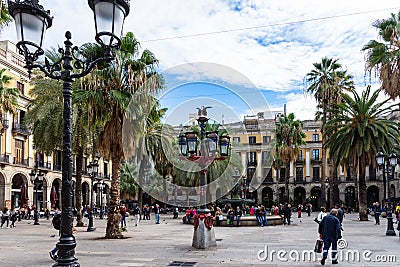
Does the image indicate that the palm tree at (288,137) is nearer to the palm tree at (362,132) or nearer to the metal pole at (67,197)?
the palm tree at (362,132)

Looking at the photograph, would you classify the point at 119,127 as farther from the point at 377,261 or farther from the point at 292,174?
the point at 292,174

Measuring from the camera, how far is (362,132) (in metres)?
28.5

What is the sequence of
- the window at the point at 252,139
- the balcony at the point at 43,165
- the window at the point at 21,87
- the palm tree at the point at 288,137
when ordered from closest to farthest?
the window at the point at 21,87 < the palm tree at the point at 288,137 < the balcony at the point at 43,165 < the window at the point at 252,139

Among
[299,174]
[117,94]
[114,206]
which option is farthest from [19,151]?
[299,174]

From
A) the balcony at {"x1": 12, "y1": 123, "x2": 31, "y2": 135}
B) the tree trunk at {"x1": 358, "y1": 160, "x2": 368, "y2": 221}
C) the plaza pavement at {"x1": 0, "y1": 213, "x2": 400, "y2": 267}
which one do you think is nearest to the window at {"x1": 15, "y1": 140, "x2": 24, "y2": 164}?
→ the balcony at {"x1": 12, "y1": 123, "x2": 31, "y2": 135}

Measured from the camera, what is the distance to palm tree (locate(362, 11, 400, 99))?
24266 millimetres

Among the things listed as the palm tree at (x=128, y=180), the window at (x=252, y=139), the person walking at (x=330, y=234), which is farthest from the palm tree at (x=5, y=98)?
the window at (x=252, y=139)

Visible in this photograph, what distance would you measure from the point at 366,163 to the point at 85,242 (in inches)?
813

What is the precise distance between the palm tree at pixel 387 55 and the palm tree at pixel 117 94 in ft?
45.2

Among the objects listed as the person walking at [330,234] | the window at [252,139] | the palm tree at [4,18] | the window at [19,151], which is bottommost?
the person walking at [330,234]

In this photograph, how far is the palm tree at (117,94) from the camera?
1702 centimetres

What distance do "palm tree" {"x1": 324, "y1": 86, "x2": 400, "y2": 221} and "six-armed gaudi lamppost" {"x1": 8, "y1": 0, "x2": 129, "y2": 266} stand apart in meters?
24.6

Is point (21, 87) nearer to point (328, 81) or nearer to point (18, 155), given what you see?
point (18, 155)

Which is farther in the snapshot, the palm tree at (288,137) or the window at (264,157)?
the window at (264,157)
